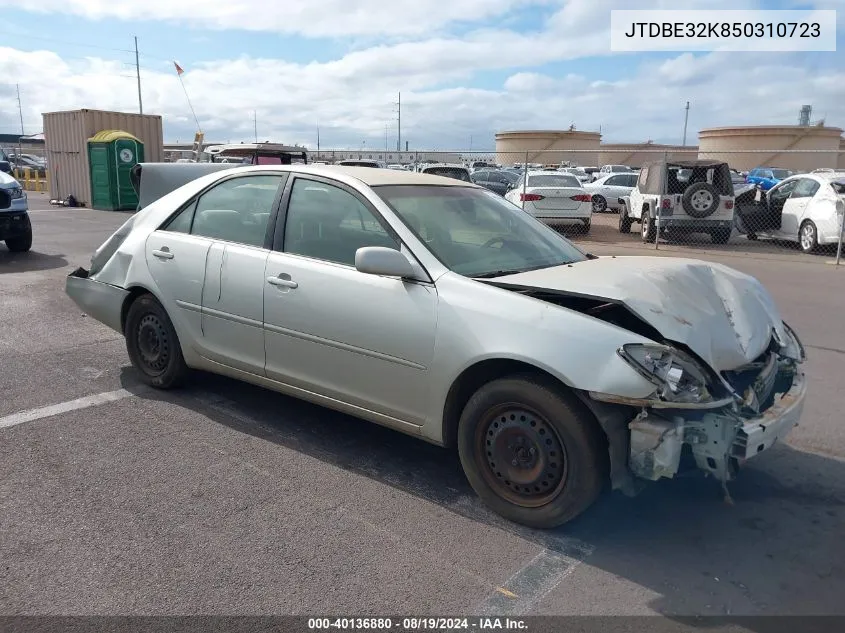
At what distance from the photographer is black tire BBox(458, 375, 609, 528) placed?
317 cm

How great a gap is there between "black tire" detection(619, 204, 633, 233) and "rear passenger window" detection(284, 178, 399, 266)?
45.9 ft

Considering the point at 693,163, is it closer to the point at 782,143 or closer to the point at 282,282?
the point at 282,282

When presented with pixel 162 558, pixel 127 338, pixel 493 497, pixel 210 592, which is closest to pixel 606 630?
pixel 493 497

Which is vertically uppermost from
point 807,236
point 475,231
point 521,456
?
point 475,231

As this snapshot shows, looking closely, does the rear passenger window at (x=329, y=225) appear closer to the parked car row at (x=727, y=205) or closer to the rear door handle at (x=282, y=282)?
the rear door handle at (x=282, y=282)

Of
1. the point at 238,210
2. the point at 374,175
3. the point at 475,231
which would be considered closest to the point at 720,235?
the point at 475,231

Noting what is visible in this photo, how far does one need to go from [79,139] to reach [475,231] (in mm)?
21873

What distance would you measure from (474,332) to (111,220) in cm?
1749

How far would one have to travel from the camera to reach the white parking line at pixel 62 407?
15.1 feet

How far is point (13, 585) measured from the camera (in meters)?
2.90

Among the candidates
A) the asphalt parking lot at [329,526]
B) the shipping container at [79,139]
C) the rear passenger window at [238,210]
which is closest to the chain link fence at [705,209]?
the asphalt parking lot at [329,526]

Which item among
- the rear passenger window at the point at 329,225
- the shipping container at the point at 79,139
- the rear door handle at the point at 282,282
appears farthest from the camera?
the shipping container at the point at 79,139

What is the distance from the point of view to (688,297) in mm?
3504

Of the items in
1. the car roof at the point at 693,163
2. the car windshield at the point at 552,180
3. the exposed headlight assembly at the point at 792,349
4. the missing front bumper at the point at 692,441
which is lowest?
the missing front bumper at the point at 692,441
